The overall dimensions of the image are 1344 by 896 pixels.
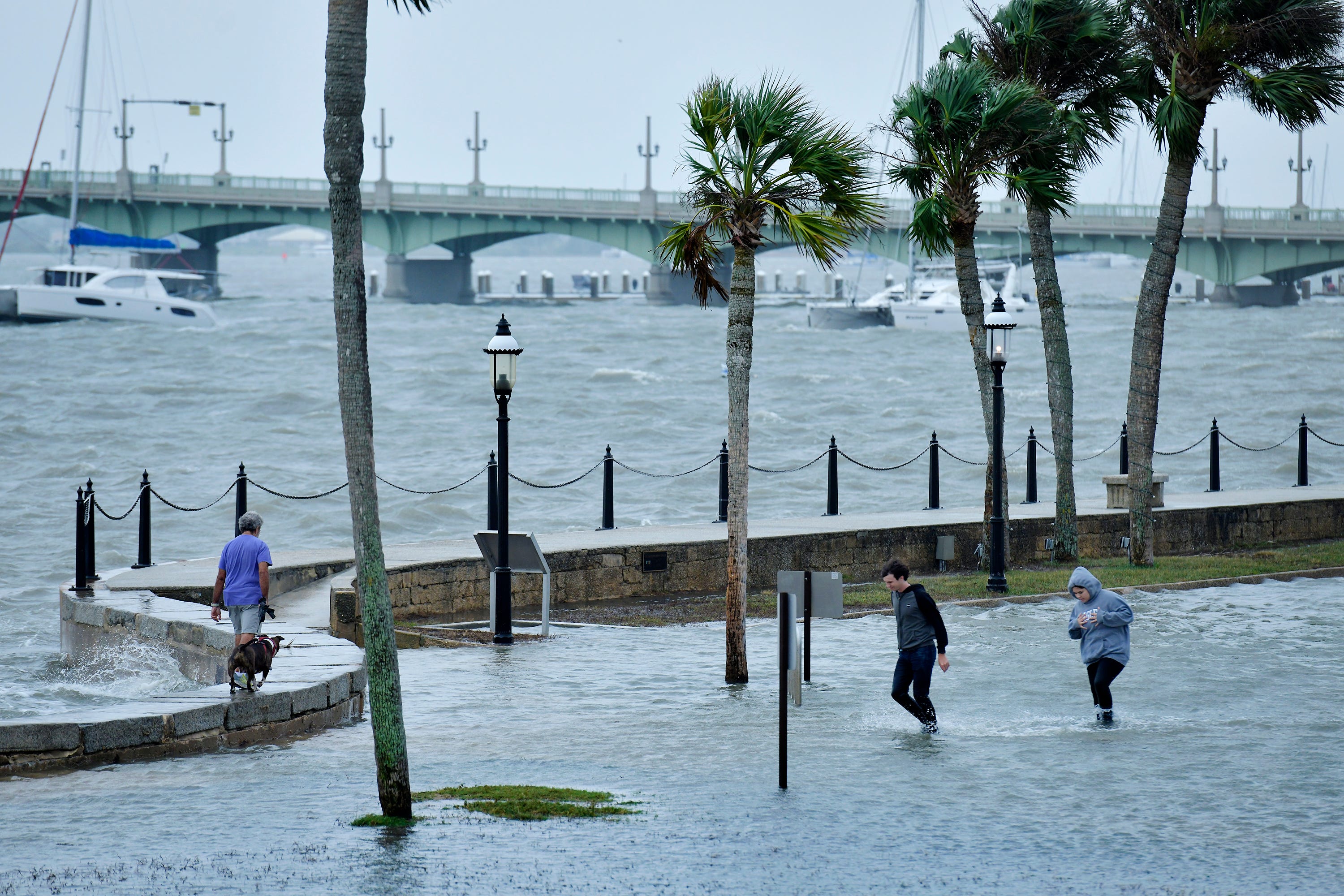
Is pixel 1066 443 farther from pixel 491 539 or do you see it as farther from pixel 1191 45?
pixel 491 539

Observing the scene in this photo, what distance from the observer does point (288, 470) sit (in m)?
34.6

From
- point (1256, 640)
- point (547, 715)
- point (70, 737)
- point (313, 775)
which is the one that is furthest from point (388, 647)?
point (1256, 640)

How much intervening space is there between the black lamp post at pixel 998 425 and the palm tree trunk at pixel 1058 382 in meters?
1.85

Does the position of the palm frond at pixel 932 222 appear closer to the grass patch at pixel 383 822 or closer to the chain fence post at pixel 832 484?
the chain fence post at pixel 832 484

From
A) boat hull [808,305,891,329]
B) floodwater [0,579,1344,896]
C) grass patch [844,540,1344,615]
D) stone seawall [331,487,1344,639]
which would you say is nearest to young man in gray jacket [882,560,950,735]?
floodwater [0,579,1344,896]

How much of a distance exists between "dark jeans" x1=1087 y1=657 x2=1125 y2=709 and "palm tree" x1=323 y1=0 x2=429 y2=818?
5.03 meters

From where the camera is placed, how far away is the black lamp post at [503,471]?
14.0m

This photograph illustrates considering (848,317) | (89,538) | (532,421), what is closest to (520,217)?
(848,317)


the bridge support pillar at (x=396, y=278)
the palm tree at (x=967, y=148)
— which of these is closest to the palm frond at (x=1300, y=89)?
the palm tree at (x=967, y=148)

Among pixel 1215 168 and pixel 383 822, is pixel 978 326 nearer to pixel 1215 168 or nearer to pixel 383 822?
pixel 383 822

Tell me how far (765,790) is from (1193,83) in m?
12.4

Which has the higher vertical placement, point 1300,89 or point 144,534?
point 1300,89

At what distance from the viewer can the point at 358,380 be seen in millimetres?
7793

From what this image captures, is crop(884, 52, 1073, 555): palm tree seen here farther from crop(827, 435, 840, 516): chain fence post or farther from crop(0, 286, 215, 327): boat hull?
crop(0, 286, 215, 327): boat hull
